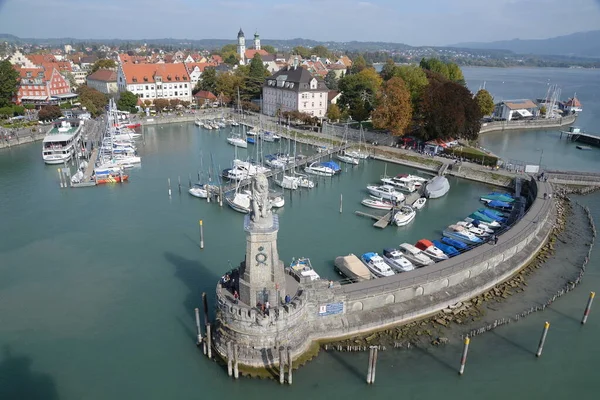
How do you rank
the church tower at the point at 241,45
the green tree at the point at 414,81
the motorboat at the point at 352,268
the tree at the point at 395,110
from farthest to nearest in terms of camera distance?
the church tower at the point at 241,45 < the green tree at the point at 414,81 < the tree at the point at 395,110 < the motorboat at the point at 352,268

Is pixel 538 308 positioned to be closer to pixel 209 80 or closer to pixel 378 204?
pixel 378 204

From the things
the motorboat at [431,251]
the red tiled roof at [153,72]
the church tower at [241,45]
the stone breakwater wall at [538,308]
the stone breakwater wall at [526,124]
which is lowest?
the stone breakwater wall at [538,308]

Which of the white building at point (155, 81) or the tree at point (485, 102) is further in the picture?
the white building at point (155, 81)

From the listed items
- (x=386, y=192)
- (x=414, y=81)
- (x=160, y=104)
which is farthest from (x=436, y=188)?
(x=160, y=104)

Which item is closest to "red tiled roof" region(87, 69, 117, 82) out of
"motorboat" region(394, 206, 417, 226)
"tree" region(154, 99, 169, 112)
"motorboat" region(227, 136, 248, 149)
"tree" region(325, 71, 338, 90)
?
"tree" region(154, 99, 169, 112)

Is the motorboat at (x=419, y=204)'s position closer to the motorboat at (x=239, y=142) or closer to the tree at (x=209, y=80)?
the motorboat at (x=239, y=142)

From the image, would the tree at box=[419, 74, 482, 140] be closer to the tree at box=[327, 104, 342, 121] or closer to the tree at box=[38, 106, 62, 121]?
the tree at box=[327, 104, 342, 121]

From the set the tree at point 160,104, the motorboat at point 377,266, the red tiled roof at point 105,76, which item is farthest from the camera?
the red tiled roof at point 105,76

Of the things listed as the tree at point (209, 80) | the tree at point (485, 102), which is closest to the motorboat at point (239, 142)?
the tree at point (209, 80)
